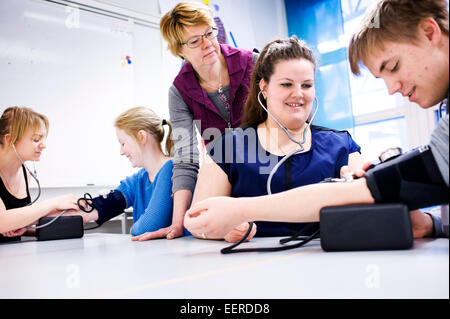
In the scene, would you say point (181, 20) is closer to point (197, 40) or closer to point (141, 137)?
point (197, 40)

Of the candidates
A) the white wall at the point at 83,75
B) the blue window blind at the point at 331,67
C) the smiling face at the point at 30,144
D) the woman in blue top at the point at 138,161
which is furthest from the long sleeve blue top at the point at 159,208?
the blue window blind at the point at 331,67

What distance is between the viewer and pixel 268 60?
1.16 metres

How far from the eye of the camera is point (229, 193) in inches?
43.4

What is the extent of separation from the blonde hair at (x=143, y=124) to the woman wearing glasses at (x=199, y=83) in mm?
270

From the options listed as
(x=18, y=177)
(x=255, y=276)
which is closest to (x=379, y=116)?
(x=18, y=177)

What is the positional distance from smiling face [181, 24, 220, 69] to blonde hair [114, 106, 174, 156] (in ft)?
1.34

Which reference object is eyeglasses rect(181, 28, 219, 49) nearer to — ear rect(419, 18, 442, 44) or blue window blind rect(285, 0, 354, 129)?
ear rect(419, 18, 442, 44)

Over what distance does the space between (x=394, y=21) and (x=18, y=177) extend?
1658 millimetres

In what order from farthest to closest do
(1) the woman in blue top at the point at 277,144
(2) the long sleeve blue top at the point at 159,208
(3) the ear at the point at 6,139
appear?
1. (3) the ear at the point at 6,139
2. (2) the long sleeve blue top at the point at 159,208
3. (1) the woman in blue top at the point at 277,144

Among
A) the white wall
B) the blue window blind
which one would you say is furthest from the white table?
the blue window blind

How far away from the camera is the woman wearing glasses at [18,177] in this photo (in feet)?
4.75

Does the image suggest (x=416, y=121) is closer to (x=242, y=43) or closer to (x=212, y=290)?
(x=242, y=43)

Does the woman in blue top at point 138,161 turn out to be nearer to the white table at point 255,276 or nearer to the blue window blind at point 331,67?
the white table at point 255,276
